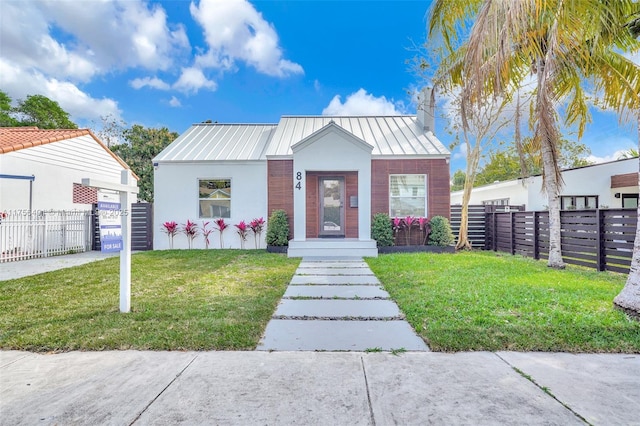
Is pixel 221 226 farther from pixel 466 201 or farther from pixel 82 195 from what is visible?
pixel 466 201

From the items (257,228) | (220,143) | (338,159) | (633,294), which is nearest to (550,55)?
(633,294)

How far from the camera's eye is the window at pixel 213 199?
11.6 meters

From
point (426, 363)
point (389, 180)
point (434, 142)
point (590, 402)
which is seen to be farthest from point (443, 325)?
point (434, 142)

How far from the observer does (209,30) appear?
46.3 ft

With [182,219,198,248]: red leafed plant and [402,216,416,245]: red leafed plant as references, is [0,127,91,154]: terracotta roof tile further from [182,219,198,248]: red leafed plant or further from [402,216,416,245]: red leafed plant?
[402,216,416,245]: red leafed plant

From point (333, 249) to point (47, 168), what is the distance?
10797mm

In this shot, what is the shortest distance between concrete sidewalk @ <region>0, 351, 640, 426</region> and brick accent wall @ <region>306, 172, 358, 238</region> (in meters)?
8.56

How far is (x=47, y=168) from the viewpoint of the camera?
1135 centimetres

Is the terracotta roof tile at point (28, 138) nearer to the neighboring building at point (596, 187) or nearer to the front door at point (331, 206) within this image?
the front door at point (331, 206)

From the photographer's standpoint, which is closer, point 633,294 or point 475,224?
point 633,294

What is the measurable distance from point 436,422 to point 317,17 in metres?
15.0

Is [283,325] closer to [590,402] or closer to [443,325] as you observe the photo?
[443,325]

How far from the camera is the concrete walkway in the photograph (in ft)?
10.5

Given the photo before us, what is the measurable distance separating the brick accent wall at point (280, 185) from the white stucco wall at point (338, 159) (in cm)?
61
